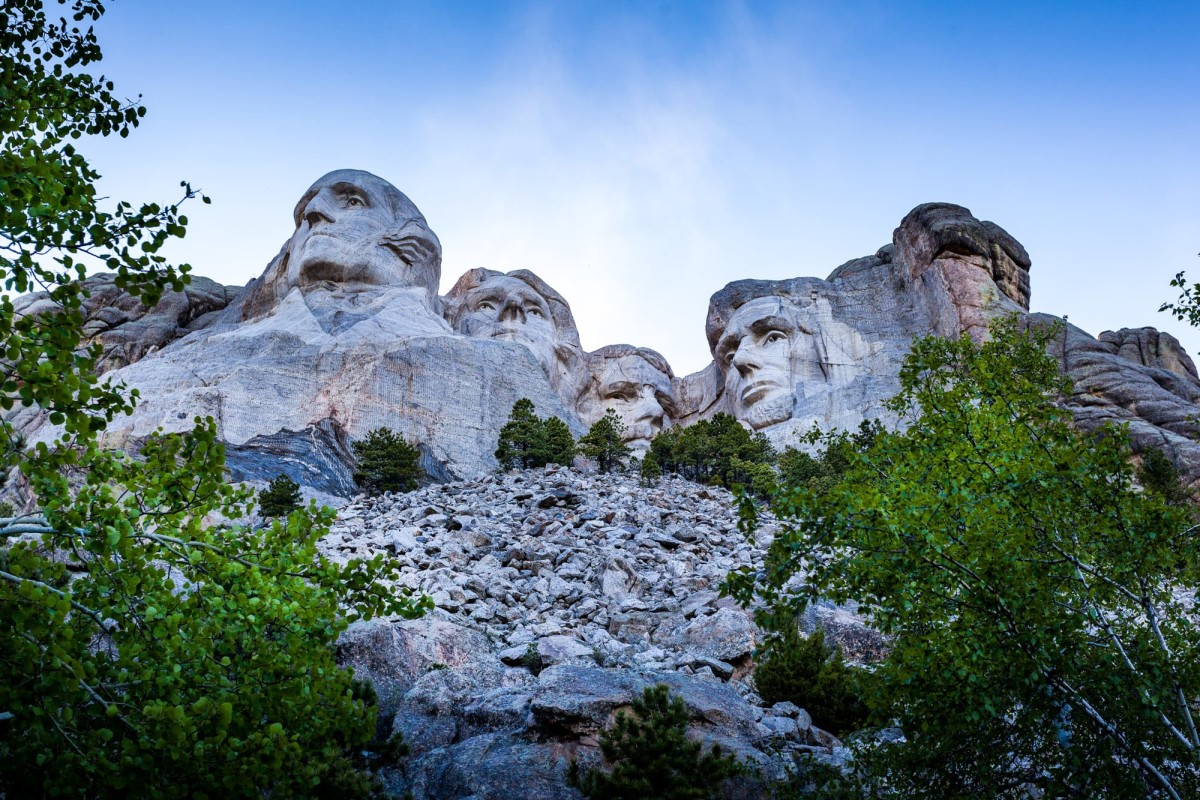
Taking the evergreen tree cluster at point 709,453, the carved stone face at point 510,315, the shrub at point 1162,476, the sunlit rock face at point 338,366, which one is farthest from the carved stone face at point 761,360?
the shrub at point 1162,476

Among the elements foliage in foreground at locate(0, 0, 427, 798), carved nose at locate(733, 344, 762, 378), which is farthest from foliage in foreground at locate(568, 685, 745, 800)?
carved nose at locate(733, 344, 762, 378)

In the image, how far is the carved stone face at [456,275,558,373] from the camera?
64.2m

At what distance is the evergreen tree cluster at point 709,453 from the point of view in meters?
41.7

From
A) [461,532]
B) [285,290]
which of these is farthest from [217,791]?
[285,290]

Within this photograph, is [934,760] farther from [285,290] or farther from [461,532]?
[285,290]

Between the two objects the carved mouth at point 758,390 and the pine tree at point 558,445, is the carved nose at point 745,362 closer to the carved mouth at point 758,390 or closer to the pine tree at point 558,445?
the carved mouth at point 758,390

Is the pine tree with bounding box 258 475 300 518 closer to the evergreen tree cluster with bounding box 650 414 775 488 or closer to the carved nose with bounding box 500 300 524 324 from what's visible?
the evergreen tree cluster with bounding box 650 414 775 488

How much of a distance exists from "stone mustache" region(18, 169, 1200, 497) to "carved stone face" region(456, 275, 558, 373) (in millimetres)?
170

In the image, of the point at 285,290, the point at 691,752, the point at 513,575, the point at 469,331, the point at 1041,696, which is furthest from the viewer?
the point at 469,331

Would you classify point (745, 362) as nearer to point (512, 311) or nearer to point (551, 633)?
point (512, 311)

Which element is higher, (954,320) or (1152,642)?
Result: (954,320)

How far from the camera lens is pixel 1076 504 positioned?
7.32 m

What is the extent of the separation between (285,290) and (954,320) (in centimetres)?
4310

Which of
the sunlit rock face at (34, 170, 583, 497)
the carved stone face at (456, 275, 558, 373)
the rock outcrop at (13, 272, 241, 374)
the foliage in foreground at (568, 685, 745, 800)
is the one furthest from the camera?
the carved stone face at (456, 275, 558, 373)
